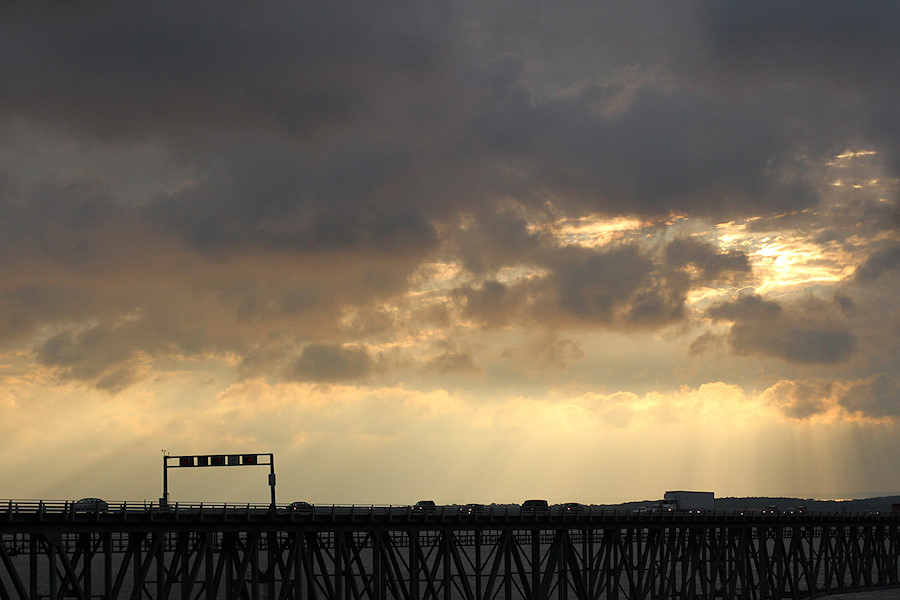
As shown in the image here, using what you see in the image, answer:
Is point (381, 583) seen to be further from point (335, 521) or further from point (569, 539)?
point (569, 539)

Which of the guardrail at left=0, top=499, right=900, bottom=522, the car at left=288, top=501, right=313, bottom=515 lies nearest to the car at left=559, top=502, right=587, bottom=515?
the guardrail at left=0, top=499, right=900, bottom=522

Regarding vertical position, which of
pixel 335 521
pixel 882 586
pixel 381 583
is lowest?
pixel 882 586

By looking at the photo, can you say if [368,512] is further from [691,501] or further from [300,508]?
[691,501]

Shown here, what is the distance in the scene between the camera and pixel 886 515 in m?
138

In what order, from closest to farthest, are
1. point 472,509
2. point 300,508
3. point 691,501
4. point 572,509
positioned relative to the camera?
point 300,508 < point 472,509 < point 572,509 < point 691,501

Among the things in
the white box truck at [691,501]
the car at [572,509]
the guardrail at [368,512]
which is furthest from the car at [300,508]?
the white box truck at [691,501]

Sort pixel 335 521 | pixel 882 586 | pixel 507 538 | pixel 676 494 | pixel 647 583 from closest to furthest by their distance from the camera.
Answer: pixel 335 521 → pixel 507 538 → pixel 647 583 → pixel 676 494 → pixel 882 586

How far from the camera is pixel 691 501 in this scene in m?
116


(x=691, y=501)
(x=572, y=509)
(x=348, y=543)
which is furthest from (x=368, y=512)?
(x=691, y=501)

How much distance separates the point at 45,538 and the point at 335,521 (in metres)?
20.8

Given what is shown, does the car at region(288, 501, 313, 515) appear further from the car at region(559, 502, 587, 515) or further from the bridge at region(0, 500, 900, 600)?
the car at region(559, 502, 587, 515)

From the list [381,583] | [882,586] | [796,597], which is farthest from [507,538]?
[882,586]

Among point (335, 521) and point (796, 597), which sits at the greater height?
point (335, 521)

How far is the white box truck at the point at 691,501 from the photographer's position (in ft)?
380
